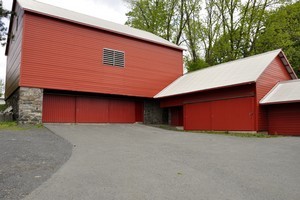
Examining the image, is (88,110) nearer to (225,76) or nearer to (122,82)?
(122,82)

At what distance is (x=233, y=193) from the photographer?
16.6ft

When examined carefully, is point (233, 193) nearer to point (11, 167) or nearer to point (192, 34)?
point (11, 167)

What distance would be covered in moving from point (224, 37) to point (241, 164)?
88.0ft

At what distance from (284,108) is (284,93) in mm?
918

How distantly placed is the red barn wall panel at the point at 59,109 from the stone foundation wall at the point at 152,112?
6.23m

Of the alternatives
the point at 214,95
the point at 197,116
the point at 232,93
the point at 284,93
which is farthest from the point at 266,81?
the point at 197,116

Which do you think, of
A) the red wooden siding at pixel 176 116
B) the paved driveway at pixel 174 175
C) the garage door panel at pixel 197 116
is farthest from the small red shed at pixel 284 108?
the red wooden siding at pixel 176 116

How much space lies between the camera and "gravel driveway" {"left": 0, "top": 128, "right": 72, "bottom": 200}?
5.04m

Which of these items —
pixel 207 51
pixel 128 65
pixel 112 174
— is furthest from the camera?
pixel 207 51

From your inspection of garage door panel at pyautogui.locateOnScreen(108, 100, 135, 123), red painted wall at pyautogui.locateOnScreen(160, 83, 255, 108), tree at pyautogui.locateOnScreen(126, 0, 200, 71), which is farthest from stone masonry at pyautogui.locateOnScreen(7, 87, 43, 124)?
tree at pyautogui.locateOnScreen(126, 0, 200, 71)

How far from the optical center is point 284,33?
29.2 metres

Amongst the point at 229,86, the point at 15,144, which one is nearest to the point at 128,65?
the point at 229,86

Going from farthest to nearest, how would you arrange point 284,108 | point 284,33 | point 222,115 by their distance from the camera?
1. point 284,33
2. point 222,115
3. point 284,108

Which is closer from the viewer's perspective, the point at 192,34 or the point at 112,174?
the point at 112,174
